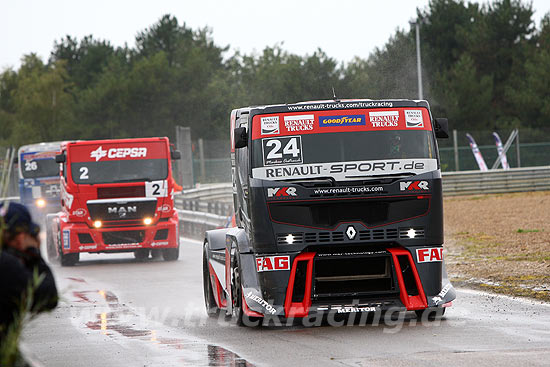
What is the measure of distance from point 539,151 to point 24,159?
84.3 ft

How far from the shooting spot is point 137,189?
952 inches

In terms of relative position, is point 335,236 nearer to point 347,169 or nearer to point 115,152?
point 347,169

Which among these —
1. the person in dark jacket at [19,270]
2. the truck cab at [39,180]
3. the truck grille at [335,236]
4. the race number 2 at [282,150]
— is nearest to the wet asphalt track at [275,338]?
the truck grille at [335,236]

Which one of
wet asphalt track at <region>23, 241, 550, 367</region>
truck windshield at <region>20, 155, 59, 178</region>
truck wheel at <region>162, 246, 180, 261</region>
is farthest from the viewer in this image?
truck windshield at <region>20, 155, 59, 178</region>

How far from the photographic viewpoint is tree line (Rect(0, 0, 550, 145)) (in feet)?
245

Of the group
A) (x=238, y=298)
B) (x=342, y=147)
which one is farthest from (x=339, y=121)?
(x=238, y=298)

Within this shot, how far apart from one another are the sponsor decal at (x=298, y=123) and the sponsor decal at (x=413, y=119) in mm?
1036

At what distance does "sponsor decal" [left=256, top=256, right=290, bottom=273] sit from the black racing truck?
11 millimetres

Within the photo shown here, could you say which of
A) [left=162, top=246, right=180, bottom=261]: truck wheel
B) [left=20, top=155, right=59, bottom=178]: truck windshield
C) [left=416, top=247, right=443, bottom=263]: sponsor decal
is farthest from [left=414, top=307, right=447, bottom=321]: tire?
[left=20, top=155, right=59, bottom=178]: truck windshield

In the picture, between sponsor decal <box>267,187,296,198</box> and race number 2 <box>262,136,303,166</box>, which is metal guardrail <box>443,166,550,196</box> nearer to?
race number 2 <box>262,136,303,166</box>

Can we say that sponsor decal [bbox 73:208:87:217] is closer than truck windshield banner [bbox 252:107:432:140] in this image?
No

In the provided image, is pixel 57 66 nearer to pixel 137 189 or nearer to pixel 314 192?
pixel 137 189

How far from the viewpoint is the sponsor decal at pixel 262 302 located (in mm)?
11844

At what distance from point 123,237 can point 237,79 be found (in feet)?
323
